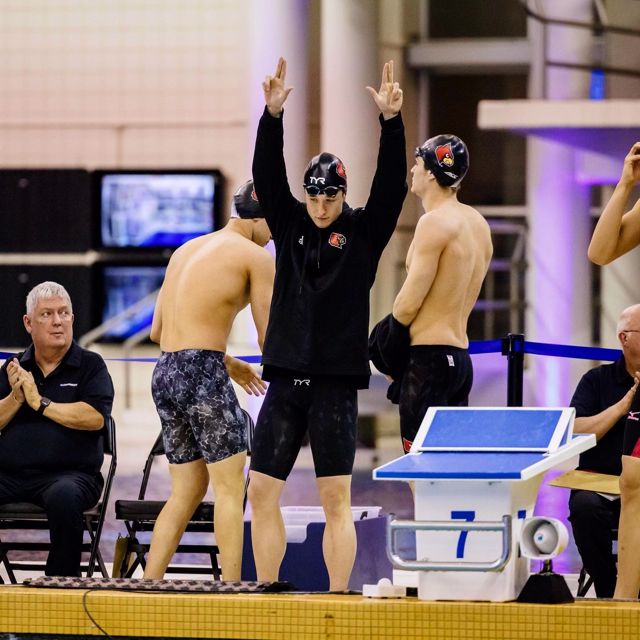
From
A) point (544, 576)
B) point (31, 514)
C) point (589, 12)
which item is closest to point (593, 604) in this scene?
point (544, 576)

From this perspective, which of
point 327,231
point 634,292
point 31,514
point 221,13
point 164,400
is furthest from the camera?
point 221,13

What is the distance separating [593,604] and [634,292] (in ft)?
32.8

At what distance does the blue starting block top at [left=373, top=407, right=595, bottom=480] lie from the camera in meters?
3.63

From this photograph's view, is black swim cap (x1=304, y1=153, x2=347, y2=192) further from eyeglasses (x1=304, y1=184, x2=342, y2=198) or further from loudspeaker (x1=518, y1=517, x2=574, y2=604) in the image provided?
loudspeaker (x1=518, y1=517, x2=574, y2=604)

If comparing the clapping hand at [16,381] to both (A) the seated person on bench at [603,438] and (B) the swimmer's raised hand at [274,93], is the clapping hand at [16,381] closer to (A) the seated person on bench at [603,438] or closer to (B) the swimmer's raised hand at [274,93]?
(B) the swimmer's raised hand at [274,93]

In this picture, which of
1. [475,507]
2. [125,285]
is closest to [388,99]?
[475,507]

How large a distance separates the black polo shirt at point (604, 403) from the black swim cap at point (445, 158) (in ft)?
3.94

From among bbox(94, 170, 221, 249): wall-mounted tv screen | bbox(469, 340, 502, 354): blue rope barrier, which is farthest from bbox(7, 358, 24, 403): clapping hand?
bbox(94, 170, 221, 249): wall-mounted tv screen

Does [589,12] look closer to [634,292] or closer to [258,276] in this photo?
[634,292]

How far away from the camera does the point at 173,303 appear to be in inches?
195

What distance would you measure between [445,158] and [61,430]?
194 cm

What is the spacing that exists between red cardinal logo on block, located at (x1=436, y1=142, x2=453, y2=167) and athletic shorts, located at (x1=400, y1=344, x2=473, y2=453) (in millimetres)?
615

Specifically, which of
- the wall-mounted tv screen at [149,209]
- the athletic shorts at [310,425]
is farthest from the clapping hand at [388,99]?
the wall-mounted tv screen at [149,209]

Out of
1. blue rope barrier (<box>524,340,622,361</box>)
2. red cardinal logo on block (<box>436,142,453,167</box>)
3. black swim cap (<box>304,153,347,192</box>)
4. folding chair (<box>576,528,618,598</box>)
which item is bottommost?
folding chair (<box>576,528,618,598</box>)
